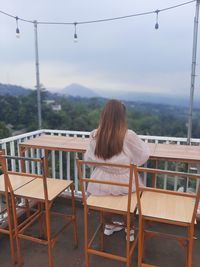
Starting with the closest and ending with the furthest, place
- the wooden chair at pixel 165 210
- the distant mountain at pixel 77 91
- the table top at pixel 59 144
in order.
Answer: the wooden chair at pixel 165 210
the table top at pixel 59 144
the distant mountain at pixel 77 91

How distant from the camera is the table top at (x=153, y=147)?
7.06 feet

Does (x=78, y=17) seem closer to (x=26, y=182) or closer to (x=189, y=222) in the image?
(x=26, y=182)

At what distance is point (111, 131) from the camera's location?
1.85m

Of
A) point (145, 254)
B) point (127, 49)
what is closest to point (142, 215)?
point (145, 254)

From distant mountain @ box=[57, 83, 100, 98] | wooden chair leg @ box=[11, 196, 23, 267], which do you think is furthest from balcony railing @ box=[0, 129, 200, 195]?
distant mountain @ box=[57, 83, 100, 98]

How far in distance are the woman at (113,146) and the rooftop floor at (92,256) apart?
689 millimetres

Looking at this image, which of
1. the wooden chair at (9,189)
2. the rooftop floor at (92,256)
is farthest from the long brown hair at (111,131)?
the rooftop floor at (92,256)

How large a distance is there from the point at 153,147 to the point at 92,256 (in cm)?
123

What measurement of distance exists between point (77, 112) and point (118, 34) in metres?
2.69

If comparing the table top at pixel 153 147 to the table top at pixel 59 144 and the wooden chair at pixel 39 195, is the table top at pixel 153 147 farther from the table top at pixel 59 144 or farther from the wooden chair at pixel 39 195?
the wooden chair at pixel 39 195

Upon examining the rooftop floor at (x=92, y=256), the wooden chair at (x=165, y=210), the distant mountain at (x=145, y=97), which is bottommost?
the rooftop floor at (x=92, y=256)

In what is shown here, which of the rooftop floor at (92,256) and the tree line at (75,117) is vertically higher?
the tree line at (75,117)

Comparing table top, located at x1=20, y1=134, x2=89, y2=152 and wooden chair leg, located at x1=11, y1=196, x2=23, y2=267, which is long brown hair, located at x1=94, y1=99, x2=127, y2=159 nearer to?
table top, located at x1=20, y1=134, x2=89, y2=152

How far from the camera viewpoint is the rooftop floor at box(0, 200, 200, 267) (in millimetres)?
2014
